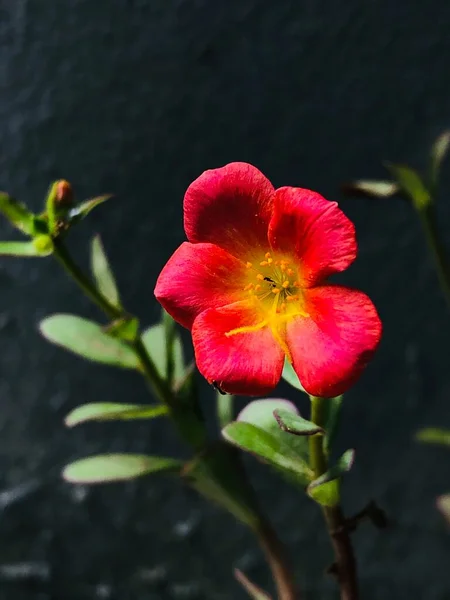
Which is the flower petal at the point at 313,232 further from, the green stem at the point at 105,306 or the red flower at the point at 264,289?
the green stem at the point at 105,306

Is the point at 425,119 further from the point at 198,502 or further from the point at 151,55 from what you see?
the point at 198,502

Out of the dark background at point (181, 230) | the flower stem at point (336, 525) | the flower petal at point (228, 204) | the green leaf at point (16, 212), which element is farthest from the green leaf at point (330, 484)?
the dark background at point (181, 230)

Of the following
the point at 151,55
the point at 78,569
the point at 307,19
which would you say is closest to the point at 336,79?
the point at 307,19

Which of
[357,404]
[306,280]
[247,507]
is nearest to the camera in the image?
[306,280]

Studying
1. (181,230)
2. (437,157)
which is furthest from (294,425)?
(181,230)

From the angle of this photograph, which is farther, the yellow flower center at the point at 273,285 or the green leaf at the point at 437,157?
the green leaf at the point at 437,157

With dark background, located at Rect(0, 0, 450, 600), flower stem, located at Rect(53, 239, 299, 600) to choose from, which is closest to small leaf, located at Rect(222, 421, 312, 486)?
flower stem, located at Rect(53, 239, 299, 600)

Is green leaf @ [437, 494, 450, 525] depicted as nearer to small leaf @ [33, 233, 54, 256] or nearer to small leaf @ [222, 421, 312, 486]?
small leaf @ [222, 421, 312, 486]
